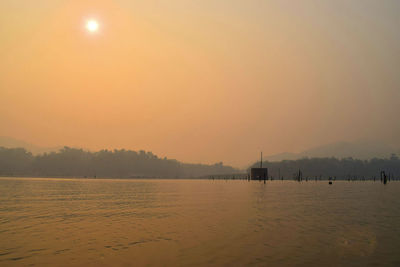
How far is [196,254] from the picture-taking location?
1580 centimetres

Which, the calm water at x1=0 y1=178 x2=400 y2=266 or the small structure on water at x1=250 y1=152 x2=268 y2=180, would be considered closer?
the calm water at x1=0 y1=178 x2=400 y2=266

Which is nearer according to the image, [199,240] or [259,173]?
[199,240]

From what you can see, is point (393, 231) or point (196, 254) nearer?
point (196, 254)

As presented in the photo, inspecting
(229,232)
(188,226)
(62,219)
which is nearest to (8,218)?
(62,219)

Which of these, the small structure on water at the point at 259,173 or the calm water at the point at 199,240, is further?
the small structure on water at the point at 259,173

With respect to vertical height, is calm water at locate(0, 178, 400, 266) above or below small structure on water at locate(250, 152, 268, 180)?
below

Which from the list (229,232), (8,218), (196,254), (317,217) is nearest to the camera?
(196,254)

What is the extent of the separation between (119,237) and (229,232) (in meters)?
6.69

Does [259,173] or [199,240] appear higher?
[259,173]

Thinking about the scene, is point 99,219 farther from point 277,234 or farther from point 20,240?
point 277,234

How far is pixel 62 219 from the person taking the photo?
27.6 meters

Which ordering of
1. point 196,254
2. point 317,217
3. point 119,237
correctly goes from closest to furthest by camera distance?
point 196,254 < point 119,237 < point 317,217

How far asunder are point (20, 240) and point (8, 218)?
10308 mm

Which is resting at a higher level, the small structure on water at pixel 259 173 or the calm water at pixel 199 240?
the small structure on water at pixel 259 173
